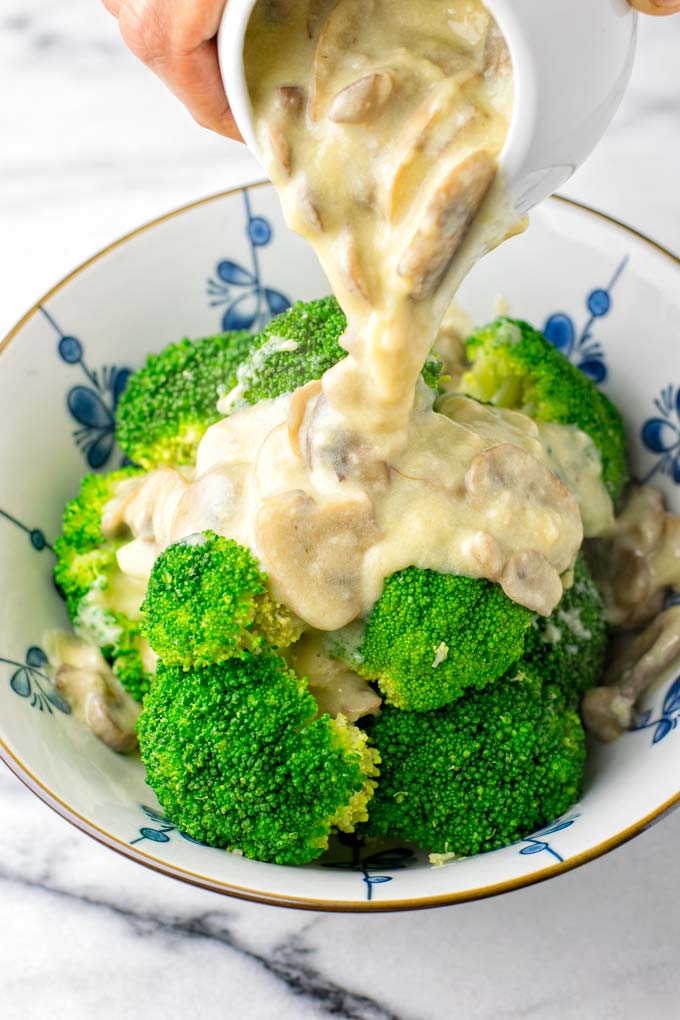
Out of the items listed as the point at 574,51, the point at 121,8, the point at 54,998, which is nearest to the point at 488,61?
the point at 574,51

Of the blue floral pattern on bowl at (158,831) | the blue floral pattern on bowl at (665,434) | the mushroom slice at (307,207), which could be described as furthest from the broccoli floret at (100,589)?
the blue floral pattern on bowl at (665,434)

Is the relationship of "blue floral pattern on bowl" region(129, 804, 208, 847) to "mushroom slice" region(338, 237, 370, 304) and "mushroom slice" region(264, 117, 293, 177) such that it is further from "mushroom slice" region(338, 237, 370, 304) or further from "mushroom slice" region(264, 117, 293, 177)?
"mushroom slice" region(264, 117, 293, 177)

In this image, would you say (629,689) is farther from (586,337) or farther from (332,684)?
(586,337)

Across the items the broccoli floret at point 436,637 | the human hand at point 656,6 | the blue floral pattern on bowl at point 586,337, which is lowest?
the broccoli floret at point 436,637

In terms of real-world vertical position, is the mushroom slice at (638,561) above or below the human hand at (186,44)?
below

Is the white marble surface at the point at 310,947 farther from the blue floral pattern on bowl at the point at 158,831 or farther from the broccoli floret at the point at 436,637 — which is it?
the broccoli floret at the point at 436,637

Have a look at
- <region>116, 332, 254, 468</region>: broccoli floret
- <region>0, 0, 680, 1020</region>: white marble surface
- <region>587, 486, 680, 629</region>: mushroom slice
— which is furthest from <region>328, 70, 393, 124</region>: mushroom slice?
<region>0, 0, 680, 1020</region>: white marble surface

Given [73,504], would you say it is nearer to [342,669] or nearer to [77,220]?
[342,669]
